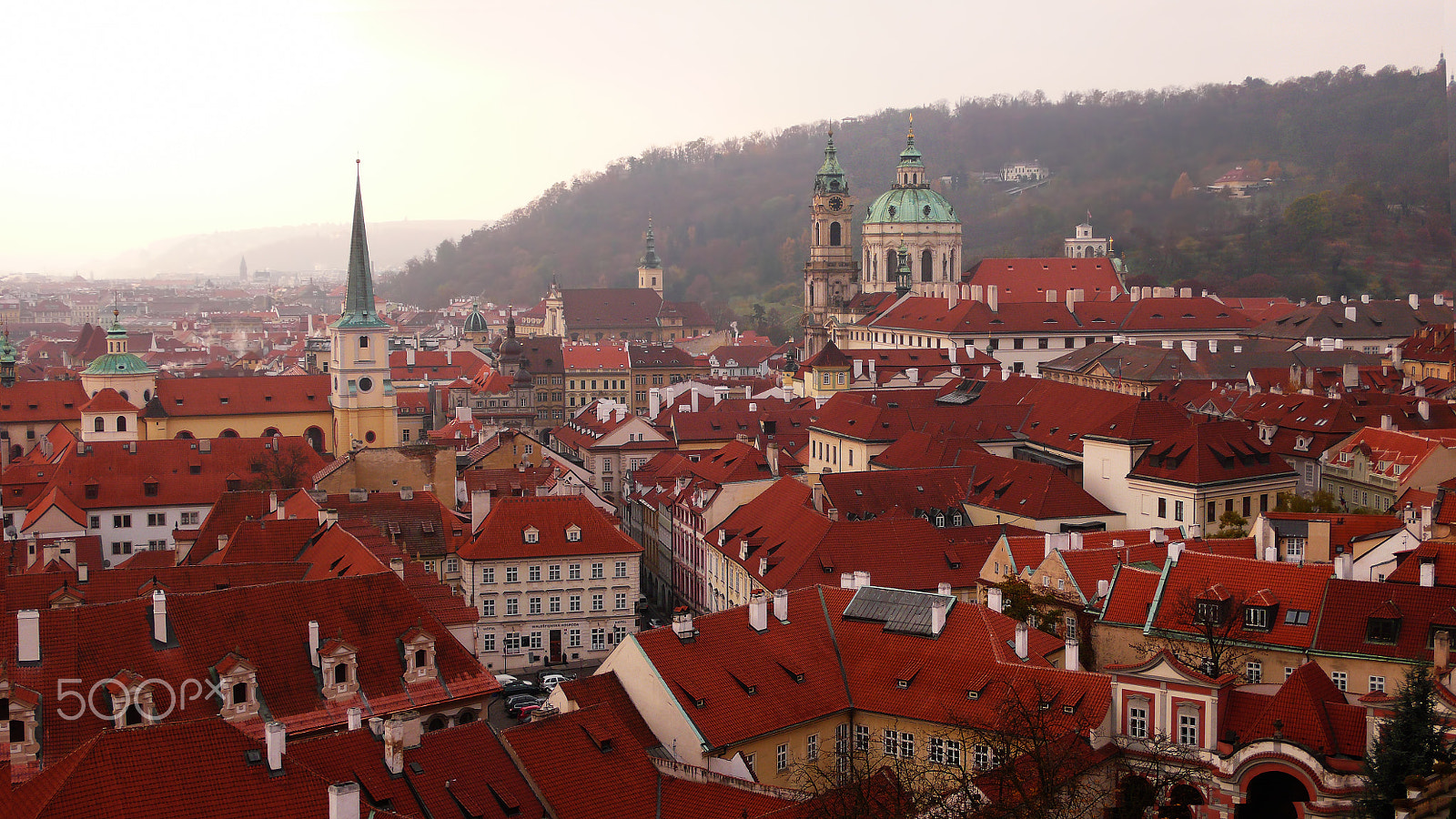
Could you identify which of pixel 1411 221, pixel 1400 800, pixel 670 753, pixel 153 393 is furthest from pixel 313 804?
pixel 1411 221

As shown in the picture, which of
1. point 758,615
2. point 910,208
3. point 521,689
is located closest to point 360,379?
point 521,689

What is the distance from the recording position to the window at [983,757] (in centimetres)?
2958

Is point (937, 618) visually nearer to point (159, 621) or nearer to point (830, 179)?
point (159, 621)

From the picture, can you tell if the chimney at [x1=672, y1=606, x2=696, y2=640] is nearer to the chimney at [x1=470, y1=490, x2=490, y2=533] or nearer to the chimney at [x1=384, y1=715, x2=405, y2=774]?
the chimney at [x1=384, y1=715, x2=405, y2=774]

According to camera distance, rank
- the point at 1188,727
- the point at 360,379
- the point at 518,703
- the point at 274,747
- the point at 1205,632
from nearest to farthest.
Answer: the point at 274,747 → the point at 1188,727 → the point at 1205,632 → the point at 518,703 → the point at 360,379

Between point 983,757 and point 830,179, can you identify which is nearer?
point 983,757

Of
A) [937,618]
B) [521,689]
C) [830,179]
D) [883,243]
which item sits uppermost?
[830,179]

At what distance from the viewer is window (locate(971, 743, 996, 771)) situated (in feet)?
97.0

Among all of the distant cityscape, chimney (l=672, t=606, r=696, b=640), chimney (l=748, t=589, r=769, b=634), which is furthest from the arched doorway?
chimney (l=672, t=606, r=696, b=640)

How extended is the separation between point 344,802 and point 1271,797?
1695 cm

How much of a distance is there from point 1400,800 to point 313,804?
675 inches

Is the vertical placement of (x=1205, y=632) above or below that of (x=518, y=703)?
above

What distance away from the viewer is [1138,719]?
30.0 metres

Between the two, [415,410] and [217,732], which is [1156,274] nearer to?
[415,410]
